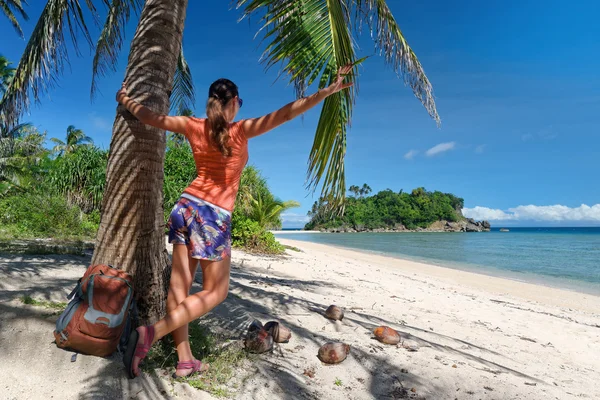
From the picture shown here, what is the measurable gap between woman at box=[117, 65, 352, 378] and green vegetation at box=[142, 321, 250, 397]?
15 centimetres

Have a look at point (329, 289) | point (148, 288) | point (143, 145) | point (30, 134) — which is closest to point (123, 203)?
point (143, 145)

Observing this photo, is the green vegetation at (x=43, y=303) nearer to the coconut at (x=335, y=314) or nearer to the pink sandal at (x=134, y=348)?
the pink sandal at (x=134, y=348)

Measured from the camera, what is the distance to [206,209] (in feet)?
6.56

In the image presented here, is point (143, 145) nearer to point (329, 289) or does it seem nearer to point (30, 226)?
point (329, 289)

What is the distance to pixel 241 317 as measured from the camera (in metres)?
3.46

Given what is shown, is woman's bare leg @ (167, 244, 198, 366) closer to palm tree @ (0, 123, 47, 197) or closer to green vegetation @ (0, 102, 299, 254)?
green vegetation @ (0, 102, 299, 254)

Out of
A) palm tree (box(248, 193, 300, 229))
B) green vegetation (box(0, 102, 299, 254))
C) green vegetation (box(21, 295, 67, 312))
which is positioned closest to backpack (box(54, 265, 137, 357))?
green vegetation (box(21, 295, 67, 312))

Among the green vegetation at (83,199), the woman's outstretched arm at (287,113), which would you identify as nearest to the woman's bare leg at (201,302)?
the woman's outstretched arm at (287,113)

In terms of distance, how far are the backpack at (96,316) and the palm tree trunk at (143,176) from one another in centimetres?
31

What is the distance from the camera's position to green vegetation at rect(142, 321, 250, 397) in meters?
2.14

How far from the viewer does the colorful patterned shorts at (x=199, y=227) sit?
1.99 metres

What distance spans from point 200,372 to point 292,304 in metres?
2.17

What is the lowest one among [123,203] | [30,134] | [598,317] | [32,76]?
[598,317]

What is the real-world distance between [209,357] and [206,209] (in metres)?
1.16
